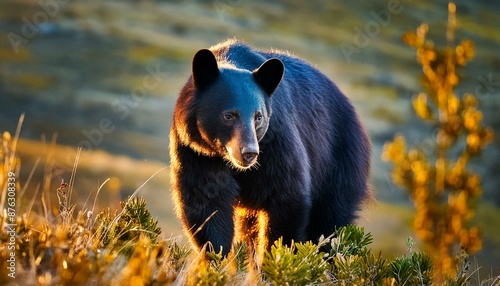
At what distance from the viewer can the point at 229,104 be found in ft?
20.2

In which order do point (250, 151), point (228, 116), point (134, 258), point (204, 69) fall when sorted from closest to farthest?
point (134, 258)
point (250, 151)
point (228, 116)
point (204, 69)

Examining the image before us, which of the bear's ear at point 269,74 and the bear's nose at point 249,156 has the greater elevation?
the bear's ear at point 269,74

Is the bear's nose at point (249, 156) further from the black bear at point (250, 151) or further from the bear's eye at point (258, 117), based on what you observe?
the bear's eye at point (258, 117)

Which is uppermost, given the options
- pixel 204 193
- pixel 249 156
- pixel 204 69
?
pixel 204 69

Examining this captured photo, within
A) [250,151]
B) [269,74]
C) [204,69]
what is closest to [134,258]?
[250,151]

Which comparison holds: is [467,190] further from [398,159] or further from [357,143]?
[357,143]

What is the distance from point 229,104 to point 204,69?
1.17ft

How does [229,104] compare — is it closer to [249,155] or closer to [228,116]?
[228,116]

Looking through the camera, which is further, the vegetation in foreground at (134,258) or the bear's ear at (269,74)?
the bear's ear at (269,74)

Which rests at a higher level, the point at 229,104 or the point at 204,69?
the point at 204,69

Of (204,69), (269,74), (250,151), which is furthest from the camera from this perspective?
(269,74)

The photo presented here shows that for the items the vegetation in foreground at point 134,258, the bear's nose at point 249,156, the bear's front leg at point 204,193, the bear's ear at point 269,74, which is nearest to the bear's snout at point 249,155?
the bear's nose at point 249,156

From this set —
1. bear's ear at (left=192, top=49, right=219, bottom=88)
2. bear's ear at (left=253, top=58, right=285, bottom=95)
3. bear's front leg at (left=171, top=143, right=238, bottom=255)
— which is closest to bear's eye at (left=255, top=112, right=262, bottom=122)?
bear's ear at (left=253, top=58, right=285, bottom=95)

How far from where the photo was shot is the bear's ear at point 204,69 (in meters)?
6.14
